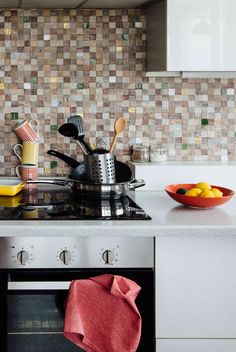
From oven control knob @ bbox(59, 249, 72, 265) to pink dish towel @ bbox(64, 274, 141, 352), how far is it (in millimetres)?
89

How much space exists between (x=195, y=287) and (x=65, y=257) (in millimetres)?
436

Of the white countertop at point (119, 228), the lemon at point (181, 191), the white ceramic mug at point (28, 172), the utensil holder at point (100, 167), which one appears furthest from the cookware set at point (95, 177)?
the white countertop at point (119, 228)

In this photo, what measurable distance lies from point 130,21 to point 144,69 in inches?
9.4

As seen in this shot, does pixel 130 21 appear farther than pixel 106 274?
Yes

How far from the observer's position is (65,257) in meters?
1.74

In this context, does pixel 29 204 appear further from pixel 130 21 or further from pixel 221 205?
pixel 130 21

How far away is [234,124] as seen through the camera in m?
2.67

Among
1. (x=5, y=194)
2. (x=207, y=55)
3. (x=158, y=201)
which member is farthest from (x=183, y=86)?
(x=5, y=194)

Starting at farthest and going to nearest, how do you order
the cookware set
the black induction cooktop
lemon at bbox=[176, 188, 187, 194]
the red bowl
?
the cookware set
lemon at bbox=[176, 188, 187, 194]
the red bowl
the black induction cooktop

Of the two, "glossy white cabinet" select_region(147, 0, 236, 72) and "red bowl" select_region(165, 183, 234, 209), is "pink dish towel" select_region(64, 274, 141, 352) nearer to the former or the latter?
"red bowl" select_region(165, 183, 234, 209)

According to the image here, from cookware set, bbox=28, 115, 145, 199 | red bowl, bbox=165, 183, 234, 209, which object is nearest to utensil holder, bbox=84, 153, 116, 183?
cookware set, bbox=28, 115, 145, 199

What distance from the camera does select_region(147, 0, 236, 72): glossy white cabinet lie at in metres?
2.25

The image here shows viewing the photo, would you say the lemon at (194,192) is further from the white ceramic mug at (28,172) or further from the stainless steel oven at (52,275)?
the white ceramic mug at (28,172)

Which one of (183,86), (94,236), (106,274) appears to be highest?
(183,86)
